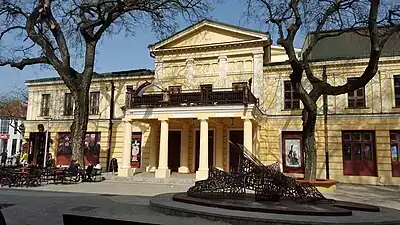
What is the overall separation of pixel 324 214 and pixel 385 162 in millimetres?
15747

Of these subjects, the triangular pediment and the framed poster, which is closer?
the triangular pediment

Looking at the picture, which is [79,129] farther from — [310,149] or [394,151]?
[394,151]

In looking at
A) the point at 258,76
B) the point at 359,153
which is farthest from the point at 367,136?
the point at 258,76

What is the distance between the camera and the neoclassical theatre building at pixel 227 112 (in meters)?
20.8

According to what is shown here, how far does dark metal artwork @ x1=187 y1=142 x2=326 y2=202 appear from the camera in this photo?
29.0 feet

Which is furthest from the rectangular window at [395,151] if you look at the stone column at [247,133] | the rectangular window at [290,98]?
the stone column at [247,133]

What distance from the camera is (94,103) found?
2792 cm

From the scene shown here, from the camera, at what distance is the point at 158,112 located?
68.7 feet

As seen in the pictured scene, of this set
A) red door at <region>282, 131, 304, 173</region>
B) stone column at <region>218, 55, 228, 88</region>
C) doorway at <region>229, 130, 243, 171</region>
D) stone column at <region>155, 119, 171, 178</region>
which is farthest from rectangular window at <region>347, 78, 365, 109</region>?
stone column at <region>155, 119, 171, 178</region>

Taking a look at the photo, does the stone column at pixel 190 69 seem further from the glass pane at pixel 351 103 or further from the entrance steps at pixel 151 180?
the glass pane at pixel 351 103

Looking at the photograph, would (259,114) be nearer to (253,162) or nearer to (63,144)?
(253,162)

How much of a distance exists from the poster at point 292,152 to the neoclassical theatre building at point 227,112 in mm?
63

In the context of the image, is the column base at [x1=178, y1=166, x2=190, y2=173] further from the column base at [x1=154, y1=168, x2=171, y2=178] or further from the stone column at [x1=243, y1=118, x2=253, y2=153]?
the stone column at [x1=243, y1=118, x2=253, y2=153]

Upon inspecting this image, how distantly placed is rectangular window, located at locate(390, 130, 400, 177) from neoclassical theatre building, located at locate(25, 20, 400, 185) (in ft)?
0.17
